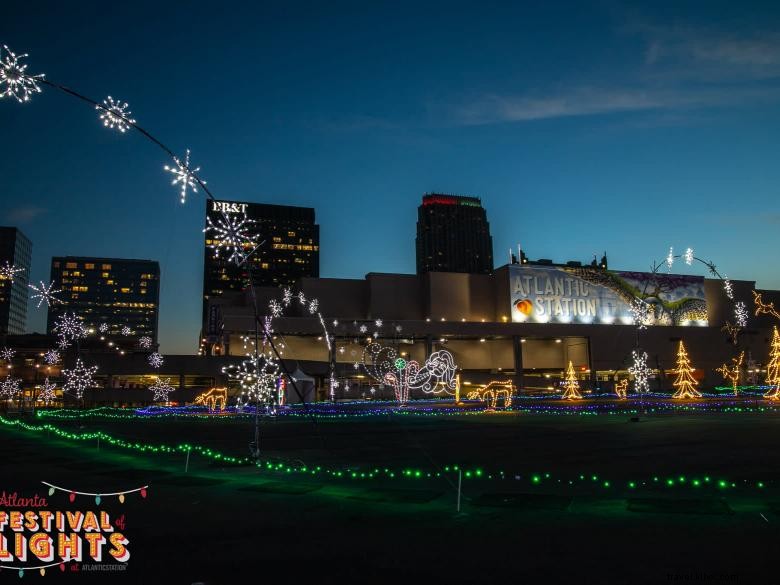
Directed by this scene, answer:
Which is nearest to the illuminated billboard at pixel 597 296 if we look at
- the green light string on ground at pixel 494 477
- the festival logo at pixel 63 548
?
the green light string on ground at pixel 494 477

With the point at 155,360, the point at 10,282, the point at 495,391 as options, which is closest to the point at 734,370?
the point at 495,391

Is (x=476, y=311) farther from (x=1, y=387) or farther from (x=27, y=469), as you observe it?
(x=27, y=469)

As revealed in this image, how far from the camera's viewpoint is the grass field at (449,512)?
5891 millimetres

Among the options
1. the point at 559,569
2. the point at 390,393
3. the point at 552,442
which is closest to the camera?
the point at 559,569

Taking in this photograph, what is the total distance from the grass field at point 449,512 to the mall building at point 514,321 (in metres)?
60.0

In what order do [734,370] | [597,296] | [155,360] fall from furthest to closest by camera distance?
[597,296], [734,370], [155,360]

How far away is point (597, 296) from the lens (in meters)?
83.3

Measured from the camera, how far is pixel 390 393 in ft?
222

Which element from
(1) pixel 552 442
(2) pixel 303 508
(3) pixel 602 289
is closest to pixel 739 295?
(3) pixel 602 289

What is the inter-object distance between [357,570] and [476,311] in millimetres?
78525

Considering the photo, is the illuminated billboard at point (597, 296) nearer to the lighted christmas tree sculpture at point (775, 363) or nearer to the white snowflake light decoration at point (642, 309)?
the white snowflake light decoration at point (642, 309)

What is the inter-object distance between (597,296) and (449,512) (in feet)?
264

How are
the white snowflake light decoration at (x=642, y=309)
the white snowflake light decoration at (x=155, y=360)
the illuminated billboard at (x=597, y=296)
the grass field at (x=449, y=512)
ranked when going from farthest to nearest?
the illuminated billboard at (x=597, y=296)
the white snowflake light decoration at (x=642, y=309)
the white snowflake light decoration at (x=155, y=360)
the grass field at (x=449, y=512)

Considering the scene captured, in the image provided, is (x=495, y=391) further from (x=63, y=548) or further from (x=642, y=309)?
(x=642, y=309)
